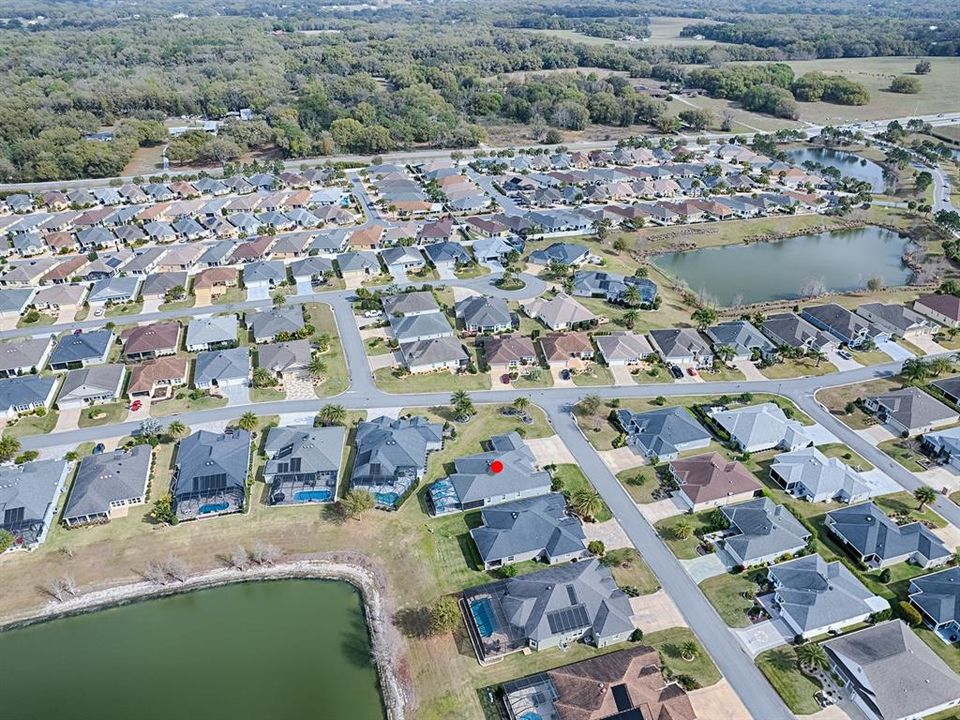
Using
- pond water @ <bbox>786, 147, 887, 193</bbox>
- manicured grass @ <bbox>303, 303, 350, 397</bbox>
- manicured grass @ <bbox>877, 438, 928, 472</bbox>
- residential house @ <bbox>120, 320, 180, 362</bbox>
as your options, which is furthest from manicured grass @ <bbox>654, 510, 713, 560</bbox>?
pond water @ <bbox>786, 147, 887, 193</bbox>

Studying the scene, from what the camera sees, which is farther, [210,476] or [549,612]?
[210,476]

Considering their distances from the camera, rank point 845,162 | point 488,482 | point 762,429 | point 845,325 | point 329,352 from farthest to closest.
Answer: point 845,162 → point 845,325 → point 329,352 → point 762,429 → point 488,482

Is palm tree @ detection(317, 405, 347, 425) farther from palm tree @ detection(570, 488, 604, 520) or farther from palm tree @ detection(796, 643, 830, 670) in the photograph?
palm tree @ detection(796, 643, 830, 670)

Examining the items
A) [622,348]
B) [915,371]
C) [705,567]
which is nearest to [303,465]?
[705,567]

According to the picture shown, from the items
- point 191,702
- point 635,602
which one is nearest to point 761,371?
point 635,602

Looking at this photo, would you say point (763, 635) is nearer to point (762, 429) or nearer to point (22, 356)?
A: point (762, 429)

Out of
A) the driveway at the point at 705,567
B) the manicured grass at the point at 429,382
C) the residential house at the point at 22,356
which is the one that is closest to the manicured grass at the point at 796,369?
the driveway at the point at 705,567

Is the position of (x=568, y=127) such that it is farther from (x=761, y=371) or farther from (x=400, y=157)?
(x=761, y=371)

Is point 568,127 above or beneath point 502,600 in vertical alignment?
above
